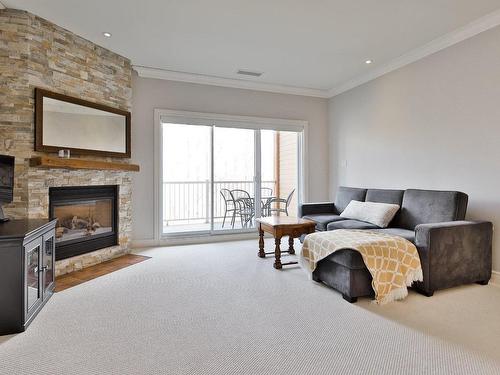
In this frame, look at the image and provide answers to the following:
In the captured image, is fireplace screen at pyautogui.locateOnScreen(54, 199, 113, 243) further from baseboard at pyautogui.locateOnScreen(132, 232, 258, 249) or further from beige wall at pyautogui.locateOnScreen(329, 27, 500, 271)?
beige wall at pyautogui.locateOnScreen(329, 27, 500, 271)

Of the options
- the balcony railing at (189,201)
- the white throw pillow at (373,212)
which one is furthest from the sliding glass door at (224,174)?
the white throw pillow at (373,212)

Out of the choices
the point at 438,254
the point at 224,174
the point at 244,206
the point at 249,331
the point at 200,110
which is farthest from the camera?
the point at 244,206

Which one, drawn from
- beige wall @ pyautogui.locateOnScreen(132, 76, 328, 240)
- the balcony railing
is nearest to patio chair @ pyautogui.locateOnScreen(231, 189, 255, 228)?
the balcony railing

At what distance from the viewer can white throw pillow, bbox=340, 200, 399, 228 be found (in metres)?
3.72

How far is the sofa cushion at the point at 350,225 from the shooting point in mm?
3682

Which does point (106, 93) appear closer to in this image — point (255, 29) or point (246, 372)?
point (255, 29)

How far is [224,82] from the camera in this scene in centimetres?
502

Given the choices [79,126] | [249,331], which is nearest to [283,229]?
[249,331]

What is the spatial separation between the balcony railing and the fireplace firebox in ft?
5.53

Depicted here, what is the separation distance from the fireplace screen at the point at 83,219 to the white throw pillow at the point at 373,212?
3.37 metres

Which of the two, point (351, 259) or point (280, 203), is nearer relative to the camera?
point (351, 259)

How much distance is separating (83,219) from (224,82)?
9.90ft

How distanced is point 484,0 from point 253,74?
2.93m

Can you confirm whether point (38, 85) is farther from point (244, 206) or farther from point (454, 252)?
point (454, 252)
